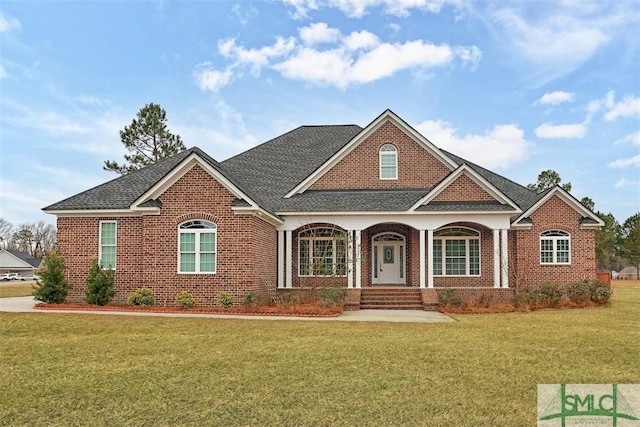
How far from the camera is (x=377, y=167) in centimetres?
2525

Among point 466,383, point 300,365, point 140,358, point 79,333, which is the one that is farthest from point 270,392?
point 79,333

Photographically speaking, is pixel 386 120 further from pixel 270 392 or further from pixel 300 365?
pixel 270 392

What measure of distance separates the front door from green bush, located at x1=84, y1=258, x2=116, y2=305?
1075 cm

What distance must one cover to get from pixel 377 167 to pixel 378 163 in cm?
18

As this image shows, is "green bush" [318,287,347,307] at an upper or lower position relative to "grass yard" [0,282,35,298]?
upper

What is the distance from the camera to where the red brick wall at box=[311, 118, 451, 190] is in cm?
2506

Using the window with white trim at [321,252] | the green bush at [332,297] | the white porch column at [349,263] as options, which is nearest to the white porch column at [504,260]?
the white porch column at [349,263]

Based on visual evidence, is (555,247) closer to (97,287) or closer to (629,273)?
(97,287)

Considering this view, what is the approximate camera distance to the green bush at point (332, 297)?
20172 mm

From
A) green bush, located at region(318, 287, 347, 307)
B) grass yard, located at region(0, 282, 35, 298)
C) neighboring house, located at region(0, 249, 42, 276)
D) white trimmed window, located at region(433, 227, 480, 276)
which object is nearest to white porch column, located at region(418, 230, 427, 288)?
white trimmed window, located at region(433, 227, 480, 276)

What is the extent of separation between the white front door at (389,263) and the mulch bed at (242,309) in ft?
19.7

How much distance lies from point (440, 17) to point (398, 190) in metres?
8.80

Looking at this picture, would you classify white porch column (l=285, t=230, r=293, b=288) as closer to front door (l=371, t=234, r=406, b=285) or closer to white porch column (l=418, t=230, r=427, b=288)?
front door (l=371, t=234, r=406, b=285)

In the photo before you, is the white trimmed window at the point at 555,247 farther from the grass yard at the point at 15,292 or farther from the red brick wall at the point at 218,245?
the grass yard at the point at 15,292
